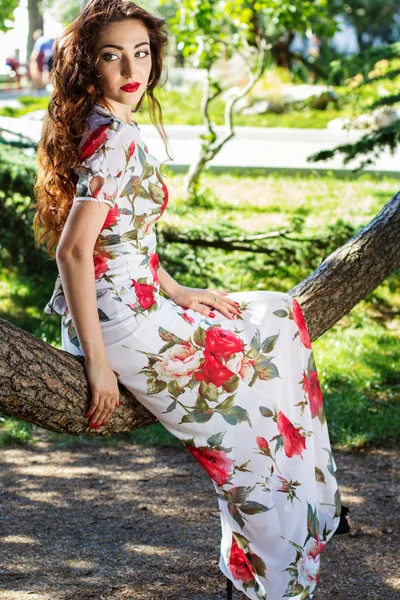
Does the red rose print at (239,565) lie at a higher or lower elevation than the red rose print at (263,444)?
lower

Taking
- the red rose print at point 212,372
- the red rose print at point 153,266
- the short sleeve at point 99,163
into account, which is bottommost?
the red rose print at point 212,372

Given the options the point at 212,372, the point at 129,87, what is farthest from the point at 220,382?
the point at 129,87

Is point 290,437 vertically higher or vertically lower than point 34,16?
lower

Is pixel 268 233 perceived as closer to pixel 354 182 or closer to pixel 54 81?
pixel 54 81

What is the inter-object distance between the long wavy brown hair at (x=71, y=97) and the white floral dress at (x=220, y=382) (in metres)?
0.05

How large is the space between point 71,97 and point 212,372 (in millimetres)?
898

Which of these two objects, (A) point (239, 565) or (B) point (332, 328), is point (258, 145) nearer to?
(B) point (332, 328)

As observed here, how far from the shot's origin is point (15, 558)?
3.56 meters

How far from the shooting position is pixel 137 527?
3.91m

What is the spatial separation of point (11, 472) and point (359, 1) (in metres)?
26.6

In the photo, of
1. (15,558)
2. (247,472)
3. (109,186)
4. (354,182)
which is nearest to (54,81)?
(109,186)

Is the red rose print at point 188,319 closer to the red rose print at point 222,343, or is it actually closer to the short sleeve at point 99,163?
the red rose print at point 222,343

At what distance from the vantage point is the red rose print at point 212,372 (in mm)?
2582

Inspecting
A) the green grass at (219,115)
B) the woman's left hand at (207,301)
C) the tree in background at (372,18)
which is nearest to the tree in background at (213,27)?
the green grass at (219,115)
